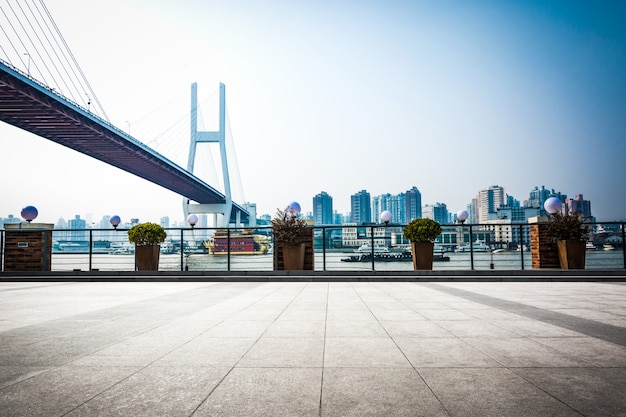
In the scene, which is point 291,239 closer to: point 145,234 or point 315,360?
point 145,234

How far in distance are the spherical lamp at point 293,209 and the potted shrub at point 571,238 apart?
320 inches

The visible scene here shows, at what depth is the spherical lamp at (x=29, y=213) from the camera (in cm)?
1586

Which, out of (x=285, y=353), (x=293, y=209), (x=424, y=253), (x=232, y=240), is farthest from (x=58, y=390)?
(x=232, y=240)

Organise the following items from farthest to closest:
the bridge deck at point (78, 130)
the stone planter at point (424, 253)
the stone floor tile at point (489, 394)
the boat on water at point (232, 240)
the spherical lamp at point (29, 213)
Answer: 1. the bridge deck at point (78, 130)
2. the spherical lamp at point (29, 213)
3. the boat on water at point (232, 240)
4. the stone planter at point (424, 253)
5. the stone floor tile at point (489, 394)

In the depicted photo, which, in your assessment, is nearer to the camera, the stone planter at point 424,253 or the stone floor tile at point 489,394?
the stone floor tile at point 489,394

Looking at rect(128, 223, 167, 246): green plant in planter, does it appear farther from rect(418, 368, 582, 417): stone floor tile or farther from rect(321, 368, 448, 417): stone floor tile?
rect(418, 368, 582, 417): stone floor tile

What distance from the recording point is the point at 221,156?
5094cm

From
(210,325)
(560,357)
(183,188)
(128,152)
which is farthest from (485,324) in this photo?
(183,188)

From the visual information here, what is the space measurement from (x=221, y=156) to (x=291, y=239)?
3986cm

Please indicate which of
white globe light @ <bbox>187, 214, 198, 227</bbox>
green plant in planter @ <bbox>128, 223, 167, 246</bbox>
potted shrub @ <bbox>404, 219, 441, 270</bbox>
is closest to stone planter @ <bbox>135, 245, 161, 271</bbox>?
green plant in planter @ <bbox>128, 223, 167, 246</bbox>

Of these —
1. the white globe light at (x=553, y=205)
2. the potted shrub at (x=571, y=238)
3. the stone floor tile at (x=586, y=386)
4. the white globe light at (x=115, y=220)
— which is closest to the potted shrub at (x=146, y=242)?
the white globe light at (x=115, y=220)

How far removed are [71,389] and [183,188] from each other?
4015 centimetres

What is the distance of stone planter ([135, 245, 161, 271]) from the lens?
13.8 metres

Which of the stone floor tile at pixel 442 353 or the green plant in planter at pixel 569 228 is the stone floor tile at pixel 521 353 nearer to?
the stone floor tile at pixel 442 353
